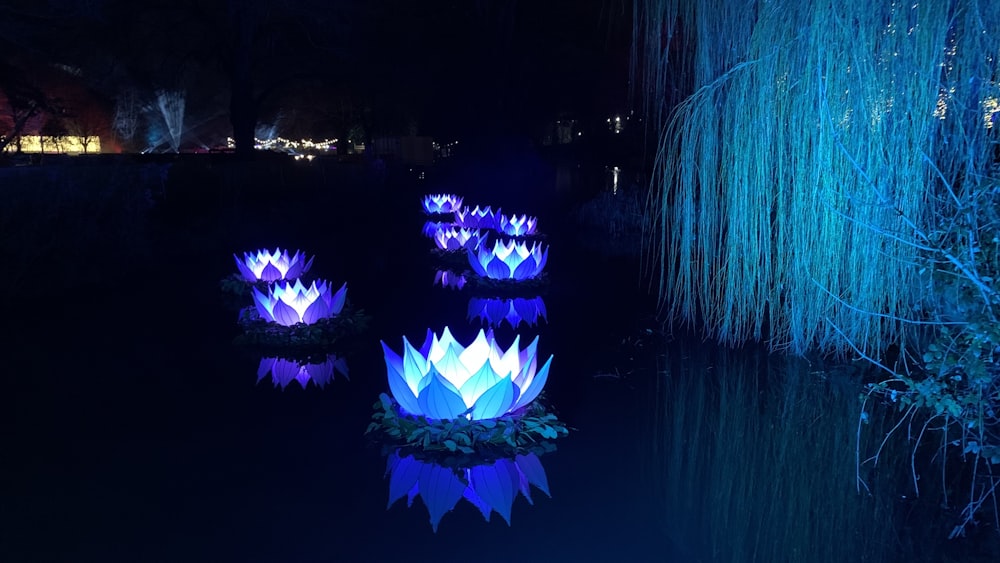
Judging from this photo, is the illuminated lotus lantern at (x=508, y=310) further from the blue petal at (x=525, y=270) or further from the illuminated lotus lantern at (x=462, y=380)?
the illuminated lotus lantern at (x=462, y=380)

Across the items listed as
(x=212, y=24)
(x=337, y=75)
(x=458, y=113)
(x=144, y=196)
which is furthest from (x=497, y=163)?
(x=144, y=196)

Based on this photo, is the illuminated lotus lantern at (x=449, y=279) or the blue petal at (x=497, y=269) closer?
the blue petal at (x=497, y=269)

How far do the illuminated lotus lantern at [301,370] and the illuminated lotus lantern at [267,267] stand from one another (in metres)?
2.22

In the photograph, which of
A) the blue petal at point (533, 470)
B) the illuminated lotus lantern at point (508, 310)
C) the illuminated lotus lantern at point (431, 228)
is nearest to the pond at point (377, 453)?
the blue petal at point (533, 470)

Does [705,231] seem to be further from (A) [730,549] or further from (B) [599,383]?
(A) [730,549]

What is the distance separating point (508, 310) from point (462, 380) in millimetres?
3245

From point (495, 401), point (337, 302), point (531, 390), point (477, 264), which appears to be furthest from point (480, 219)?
point (495, 401)

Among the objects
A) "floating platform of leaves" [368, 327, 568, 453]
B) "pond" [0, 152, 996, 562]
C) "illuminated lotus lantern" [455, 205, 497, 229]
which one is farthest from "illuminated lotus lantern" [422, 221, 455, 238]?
"floating platform of leaves" [368, 327, 568, 453]

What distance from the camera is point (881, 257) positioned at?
3.34m

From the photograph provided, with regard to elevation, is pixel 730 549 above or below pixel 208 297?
below

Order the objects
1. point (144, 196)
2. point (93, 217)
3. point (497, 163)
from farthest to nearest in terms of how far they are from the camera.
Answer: point (497, 163)
point (144, 196)
point (93, 217)

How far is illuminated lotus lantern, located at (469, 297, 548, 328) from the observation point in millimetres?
6465

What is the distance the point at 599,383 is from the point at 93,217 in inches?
239

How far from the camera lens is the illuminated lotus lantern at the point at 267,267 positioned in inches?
278
